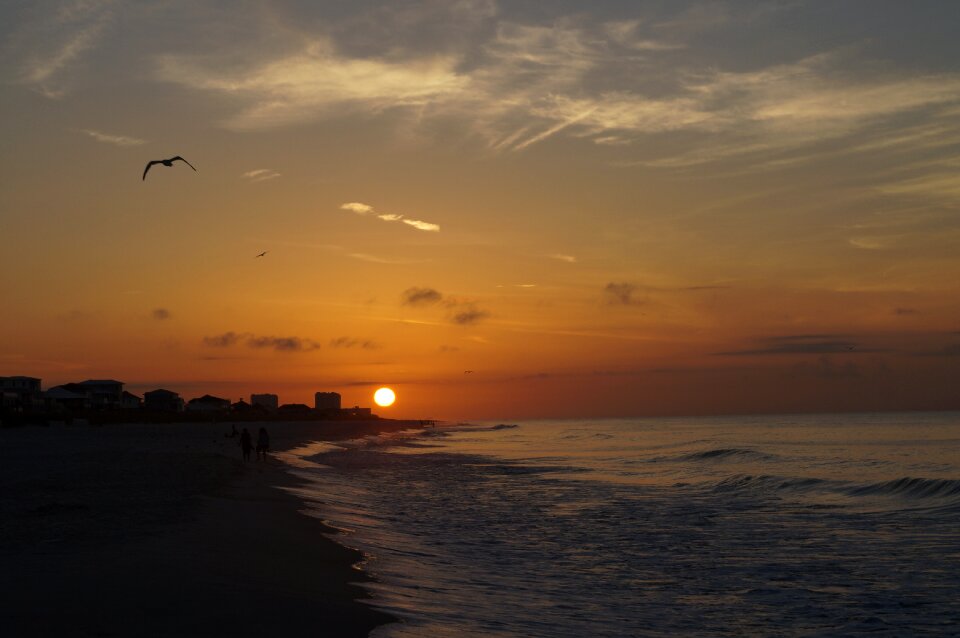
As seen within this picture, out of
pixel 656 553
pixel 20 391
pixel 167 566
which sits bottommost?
pixel 656 553

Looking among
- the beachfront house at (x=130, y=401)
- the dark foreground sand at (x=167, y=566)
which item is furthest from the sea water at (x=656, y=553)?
the beachfront house at (x=130, y=401)

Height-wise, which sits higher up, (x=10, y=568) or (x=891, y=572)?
(x=10, y=568)

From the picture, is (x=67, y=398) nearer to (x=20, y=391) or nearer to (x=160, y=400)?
(x=20, y=391)

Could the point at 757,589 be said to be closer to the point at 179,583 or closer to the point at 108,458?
the point at 179,583

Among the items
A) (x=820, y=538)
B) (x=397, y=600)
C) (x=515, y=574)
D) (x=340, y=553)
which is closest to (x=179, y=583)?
(x=397, y=600)

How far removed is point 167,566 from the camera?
39.2 feet

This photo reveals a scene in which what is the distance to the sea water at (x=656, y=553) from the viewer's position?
11688 mm

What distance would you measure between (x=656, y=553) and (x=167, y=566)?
9.99 metres

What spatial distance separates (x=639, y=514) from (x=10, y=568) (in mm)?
17227

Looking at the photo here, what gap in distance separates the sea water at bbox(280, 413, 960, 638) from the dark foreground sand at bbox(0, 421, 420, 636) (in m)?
0.96

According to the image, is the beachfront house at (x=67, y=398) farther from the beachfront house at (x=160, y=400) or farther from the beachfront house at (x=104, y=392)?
the beachfront house at (x=160, y=400)

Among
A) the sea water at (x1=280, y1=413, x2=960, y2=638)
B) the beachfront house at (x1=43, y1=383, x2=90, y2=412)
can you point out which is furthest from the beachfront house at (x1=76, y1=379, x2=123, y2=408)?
the sea water at (x1=280, y1=413, x2=960, y2=638)

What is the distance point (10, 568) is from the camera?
11.4 metres

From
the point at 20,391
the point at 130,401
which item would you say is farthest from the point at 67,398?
the point at 130,401
